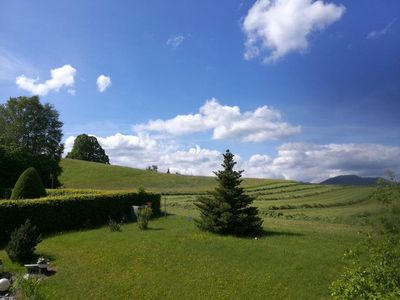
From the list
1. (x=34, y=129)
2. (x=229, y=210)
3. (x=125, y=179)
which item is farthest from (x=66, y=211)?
(x=125, y=179)

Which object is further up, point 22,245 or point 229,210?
point 229,210

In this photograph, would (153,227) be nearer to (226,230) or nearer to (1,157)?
(226,230)

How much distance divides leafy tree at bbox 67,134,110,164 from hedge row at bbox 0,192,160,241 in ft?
293

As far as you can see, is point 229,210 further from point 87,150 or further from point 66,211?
point 87,150

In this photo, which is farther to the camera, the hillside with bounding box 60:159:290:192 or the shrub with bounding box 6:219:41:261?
the hillside with bounding box 60:159:290:192

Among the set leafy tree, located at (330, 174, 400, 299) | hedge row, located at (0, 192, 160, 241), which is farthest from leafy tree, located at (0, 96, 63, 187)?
leafy tree, located at (330, 174, 400, 299)

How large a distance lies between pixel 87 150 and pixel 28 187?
3523 inches

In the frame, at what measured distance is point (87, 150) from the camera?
396ft

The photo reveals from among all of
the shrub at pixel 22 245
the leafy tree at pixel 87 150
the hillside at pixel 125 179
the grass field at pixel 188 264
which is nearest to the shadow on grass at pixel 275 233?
the grass field at pixel 188 264

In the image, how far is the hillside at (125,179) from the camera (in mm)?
85375

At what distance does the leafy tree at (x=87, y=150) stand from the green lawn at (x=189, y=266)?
98.0m

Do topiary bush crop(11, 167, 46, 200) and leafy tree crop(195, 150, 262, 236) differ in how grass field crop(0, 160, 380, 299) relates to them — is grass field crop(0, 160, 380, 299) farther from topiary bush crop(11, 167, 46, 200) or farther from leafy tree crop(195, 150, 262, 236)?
topiary bush crop(11, 167, 46, 200)

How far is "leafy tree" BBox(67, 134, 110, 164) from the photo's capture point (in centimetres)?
11888

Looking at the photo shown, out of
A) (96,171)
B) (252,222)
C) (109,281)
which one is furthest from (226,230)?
(96,171)
